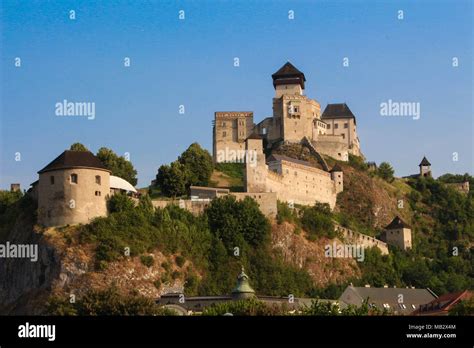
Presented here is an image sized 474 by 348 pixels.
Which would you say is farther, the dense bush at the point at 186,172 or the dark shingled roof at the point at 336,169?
the dark shingled roof at the point at 336,169

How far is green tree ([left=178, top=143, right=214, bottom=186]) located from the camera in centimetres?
10050

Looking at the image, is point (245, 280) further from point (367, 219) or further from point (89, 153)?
point (367, 219)

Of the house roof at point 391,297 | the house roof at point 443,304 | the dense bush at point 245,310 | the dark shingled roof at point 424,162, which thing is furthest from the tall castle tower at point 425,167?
the dense bush at point 245,310

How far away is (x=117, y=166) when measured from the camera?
10238 centimetres

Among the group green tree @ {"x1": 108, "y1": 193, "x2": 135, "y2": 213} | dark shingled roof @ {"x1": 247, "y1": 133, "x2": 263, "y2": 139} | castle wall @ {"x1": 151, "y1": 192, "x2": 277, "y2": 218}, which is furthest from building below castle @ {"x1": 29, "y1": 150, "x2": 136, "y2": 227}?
dark shingled roof @ {"x1": 247, "y1": 133, "x2": 263, "y2": 139}

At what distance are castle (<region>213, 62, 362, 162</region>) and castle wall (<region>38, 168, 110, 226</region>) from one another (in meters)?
29.8

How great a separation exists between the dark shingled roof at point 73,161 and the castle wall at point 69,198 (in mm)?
404

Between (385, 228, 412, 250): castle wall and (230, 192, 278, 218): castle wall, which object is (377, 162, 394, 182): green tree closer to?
(385, 228, 412, 250): castle wall

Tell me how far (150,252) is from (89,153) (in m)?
9.72

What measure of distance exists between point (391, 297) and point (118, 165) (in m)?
29.8

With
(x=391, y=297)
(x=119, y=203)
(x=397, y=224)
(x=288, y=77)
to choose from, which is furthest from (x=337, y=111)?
(x=119, y=203)

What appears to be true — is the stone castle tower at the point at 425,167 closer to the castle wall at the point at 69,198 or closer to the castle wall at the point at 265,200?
the castle wall at the point at 265,200

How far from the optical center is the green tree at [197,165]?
100500 mm
